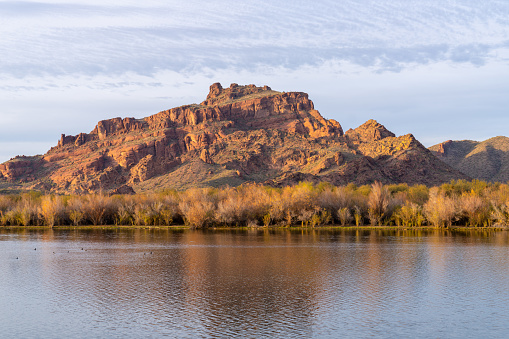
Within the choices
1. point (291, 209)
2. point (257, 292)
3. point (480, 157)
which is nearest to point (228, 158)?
point (480, 157)

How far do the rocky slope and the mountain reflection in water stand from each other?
79.0m

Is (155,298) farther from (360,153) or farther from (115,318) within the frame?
(360,153)

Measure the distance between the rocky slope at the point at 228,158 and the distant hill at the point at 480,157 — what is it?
26882 mm

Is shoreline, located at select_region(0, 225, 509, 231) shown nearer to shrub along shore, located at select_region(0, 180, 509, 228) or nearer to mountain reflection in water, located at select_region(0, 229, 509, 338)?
shrub along shore, located at select_region(0, 180, 509, 228)

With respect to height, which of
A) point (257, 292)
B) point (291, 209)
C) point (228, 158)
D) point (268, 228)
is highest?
point (228, 158)

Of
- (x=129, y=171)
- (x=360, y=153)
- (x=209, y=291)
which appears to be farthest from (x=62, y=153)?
(x=209, y=291)

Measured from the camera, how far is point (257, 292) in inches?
992

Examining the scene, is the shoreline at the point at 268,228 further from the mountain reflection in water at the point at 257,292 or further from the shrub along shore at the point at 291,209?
the mountain reflection in water at the point at 257,292

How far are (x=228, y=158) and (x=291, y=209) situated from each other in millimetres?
84804

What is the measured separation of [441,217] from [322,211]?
1636 cm

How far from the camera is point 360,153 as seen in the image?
150 metres

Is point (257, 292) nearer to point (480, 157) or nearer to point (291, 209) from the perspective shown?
point (291, 209)

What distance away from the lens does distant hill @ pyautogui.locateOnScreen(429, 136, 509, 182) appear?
484ft

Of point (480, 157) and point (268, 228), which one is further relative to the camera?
point (480, 157)
